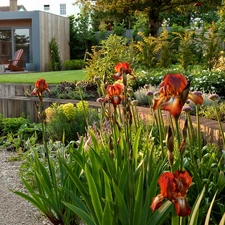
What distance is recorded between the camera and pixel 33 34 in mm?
16156

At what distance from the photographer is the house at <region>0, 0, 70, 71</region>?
53.2 ft

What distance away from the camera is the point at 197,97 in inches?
53.4

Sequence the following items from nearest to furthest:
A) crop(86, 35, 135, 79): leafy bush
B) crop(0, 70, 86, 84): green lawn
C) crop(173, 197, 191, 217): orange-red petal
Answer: crop(173, 197, 191, 217): orange-red petal → crop(86, 35, 135, 79): leafy bush → crop(0, 70, 86, 84): green lawn

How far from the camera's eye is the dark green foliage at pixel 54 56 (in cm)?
1648

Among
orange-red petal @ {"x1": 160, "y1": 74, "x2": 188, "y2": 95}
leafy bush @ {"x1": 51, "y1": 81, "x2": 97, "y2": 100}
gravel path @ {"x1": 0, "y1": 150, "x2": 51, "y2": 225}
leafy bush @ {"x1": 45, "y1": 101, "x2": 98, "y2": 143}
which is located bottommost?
gravel path @ {"x1": 0, "y1": 150, "x2": 51, "y2": 225}

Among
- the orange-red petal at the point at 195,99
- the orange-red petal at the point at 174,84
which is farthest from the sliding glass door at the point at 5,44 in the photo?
the orange-red petal at the point at 174,84

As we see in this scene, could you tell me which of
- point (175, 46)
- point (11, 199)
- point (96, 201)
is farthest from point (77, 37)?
point (96, 201)

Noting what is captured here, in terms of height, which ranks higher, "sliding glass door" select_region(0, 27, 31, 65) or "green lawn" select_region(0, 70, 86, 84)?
"sliding glass door" select_region(0, 27, 31, 65)

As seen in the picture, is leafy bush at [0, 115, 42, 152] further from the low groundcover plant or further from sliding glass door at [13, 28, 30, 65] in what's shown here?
sliding glass door at [13, 28, 30, 65]

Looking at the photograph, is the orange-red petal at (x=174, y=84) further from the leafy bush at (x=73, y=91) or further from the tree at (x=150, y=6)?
the tree at (x=150, y=6)

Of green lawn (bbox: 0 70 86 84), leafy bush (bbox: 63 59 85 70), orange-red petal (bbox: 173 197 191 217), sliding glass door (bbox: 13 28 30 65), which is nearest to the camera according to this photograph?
orange-red petal (bbox: 173 197 191 217)

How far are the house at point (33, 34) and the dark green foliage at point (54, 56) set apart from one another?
0.19 meters

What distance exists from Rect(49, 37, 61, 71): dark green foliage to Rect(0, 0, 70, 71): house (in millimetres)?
186

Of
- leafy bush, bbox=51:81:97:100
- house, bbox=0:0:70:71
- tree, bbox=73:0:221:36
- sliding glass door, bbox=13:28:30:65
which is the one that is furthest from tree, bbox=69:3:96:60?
leafy bush, bbox=51:81:97:100
